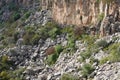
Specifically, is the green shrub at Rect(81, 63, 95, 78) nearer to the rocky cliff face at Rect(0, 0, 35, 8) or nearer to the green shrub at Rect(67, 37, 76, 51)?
the green shrub at Rect(67, 37, 76, 51)

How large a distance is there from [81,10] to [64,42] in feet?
A: 8.51

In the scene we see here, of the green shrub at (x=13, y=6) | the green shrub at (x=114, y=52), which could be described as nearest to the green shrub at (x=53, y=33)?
the green shrub at (x=114, y=52)

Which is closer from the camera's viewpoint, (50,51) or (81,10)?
(50,51)

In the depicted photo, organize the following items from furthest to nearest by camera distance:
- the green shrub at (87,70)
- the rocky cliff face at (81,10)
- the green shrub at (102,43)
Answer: the rocky cliff face at (81,10) < the green shrub at (102,43) < the green shrub at (87,70)

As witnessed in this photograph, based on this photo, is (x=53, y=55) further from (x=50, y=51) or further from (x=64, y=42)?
(x=64, y=42)

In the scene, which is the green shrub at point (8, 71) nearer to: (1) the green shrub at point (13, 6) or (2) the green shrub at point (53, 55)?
(2) the green shrub at point (53, 55)

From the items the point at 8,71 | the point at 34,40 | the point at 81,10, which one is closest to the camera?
the point at 8,71

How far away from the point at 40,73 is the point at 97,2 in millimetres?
6077

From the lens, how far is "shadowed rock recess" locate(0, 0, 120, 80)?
23.6 metres

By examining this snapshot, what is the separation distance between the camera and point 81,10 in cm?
2900

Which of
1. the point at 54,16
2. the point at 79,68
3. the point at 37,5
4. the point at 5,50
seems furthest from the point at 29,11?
the point at 79,68

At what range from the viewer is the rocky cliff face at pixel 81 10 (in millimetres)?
25891

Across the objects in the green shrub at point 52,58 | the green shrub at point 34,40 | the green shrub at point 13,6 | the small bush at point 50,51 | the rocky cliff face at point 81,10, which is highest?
the rocky cliff face at point 81,10

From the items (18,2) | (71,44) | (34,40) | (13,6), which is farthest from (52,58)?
(18,2)
